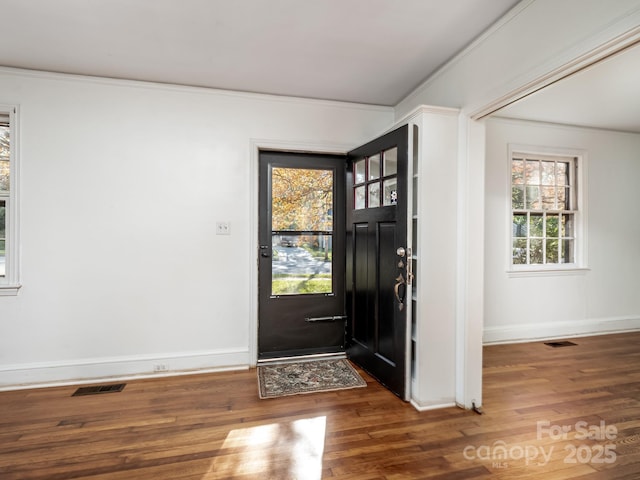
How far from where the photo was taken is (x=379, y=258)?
Result: 113 inches

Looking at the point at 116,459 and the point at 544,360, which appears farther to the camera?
the point at 544,360

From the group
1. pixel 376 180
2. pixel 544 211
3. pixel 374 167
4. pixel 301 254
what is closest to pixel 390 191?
pixel 376 180

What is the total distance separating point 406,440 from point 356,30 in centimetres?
260

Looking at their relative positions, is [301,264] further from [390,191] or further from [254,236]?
[390,191]

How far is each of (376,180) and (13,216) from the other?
9.83ft

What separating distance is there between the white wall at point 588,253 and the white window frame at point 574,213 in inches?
1.8

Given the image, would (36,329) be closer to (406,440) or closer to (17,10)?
(17,10)

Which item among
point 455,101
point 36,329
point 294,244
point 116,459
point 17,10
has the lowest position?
point 116,459

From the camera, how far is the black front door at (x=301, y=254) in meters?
3.37

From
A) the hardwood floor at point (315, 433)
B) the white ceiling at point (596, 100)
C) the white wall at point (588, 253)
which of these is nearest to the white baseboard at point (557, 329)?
the white wall at point (588, 253)

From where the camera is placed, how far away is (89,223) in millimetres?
2885

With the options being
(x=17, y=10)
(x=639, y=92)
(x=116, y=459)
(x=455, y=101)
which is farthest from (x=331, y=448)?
(x=639, y=92)

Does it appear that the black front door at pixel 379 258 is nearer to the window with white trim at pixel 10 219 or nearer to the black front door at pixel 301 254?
the black front door at pixel 301 254

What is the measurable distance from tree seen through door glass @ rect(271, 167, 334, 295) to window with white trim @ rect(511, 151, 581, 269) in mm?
2284
